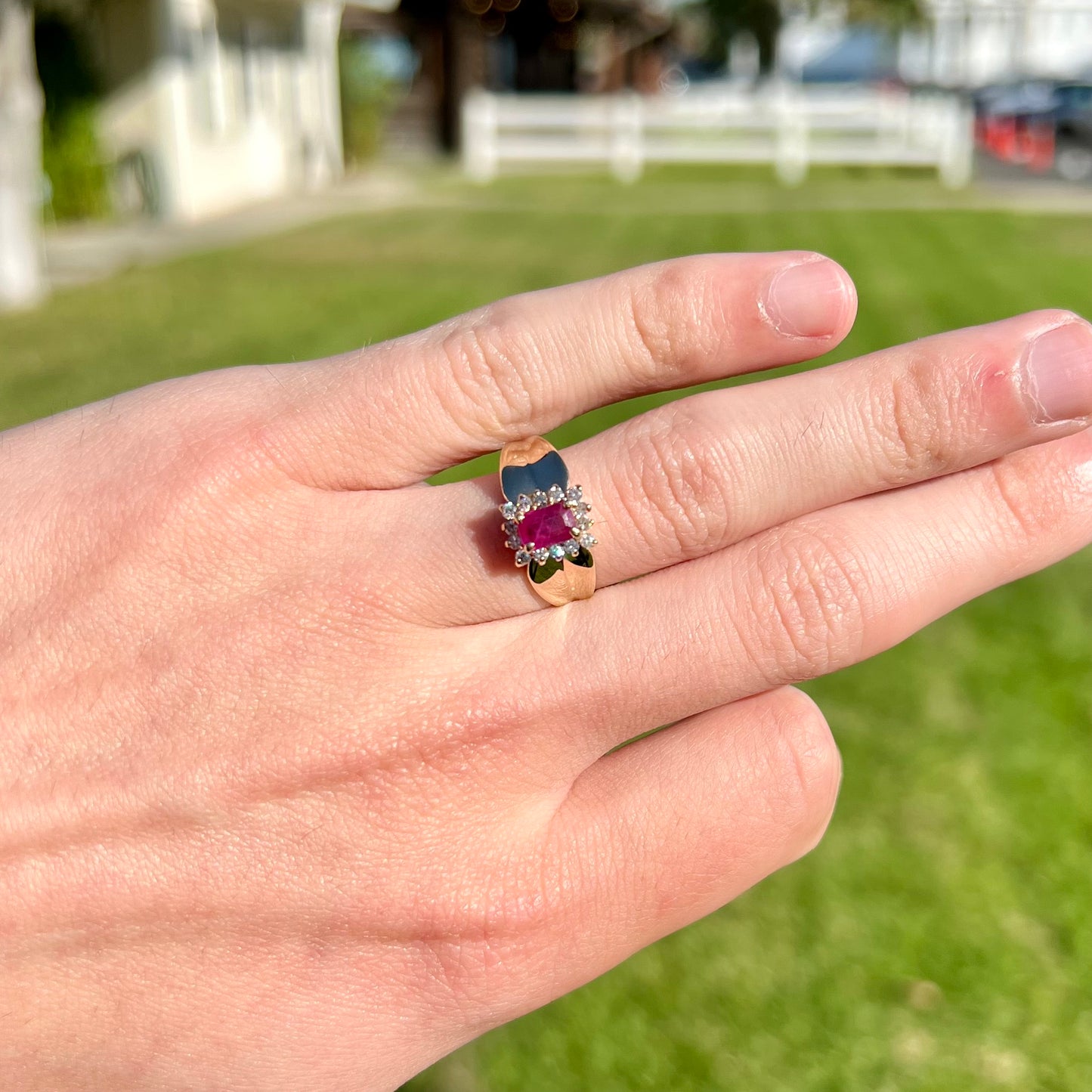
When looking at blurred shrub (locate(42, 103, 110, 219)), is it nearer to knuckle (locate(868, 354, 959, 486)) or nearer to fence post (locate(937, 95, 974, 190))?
fence post (locate(937, 95, 974, 190))

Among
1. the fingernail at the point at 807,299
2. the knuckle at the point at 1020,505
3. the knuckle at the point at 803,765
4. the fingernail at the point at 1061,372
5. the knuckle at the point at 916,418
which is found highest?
the fingernail at the point at 807,299

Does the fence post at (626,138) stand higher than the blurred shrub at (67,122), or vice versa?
the blurred shrub at (67,122)

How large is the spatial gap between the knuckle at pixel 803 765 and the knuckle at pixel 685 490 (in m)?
0.22

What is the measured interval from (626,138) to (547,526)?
22305 mm

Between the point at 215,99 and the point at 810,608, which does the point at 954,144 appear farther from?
the point at 810,608

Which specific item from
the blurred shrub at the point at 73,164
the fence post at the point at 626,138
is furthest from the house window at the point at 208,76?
the fence post at the point at 626,138

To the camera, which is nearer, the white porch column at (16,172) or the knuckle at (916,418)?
the knuckle at (916,418)

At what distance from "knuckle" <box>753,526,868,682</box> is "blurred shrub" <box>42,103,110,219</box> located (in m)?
15.8

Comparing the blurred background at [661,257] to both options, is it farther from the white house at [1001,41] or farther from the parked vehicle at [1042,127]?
the white house at [1001,41]

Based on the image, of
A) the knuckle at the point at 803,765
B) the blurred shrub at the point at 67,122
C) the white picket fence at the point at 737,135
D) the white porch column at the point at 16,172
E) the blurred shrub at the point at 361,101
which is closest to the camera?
the knuckle at the point at 803,765

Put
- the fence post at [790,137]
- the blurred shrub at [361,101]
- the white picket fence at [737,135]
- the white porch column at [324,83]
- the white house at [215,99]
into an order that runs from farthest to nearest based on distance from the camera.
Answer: the blurred shrub at [361,101] → the white porch column at [324,83] → the fence post at [790,137] → the white picket fence at [737,135] → the white house at [215,99]

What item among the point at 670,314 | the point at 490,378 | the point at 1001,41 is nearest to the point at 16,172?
the point at 490,378

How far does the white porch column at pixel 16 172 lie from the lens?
33.6 feet

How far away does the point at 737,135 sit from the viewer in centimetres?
2316
